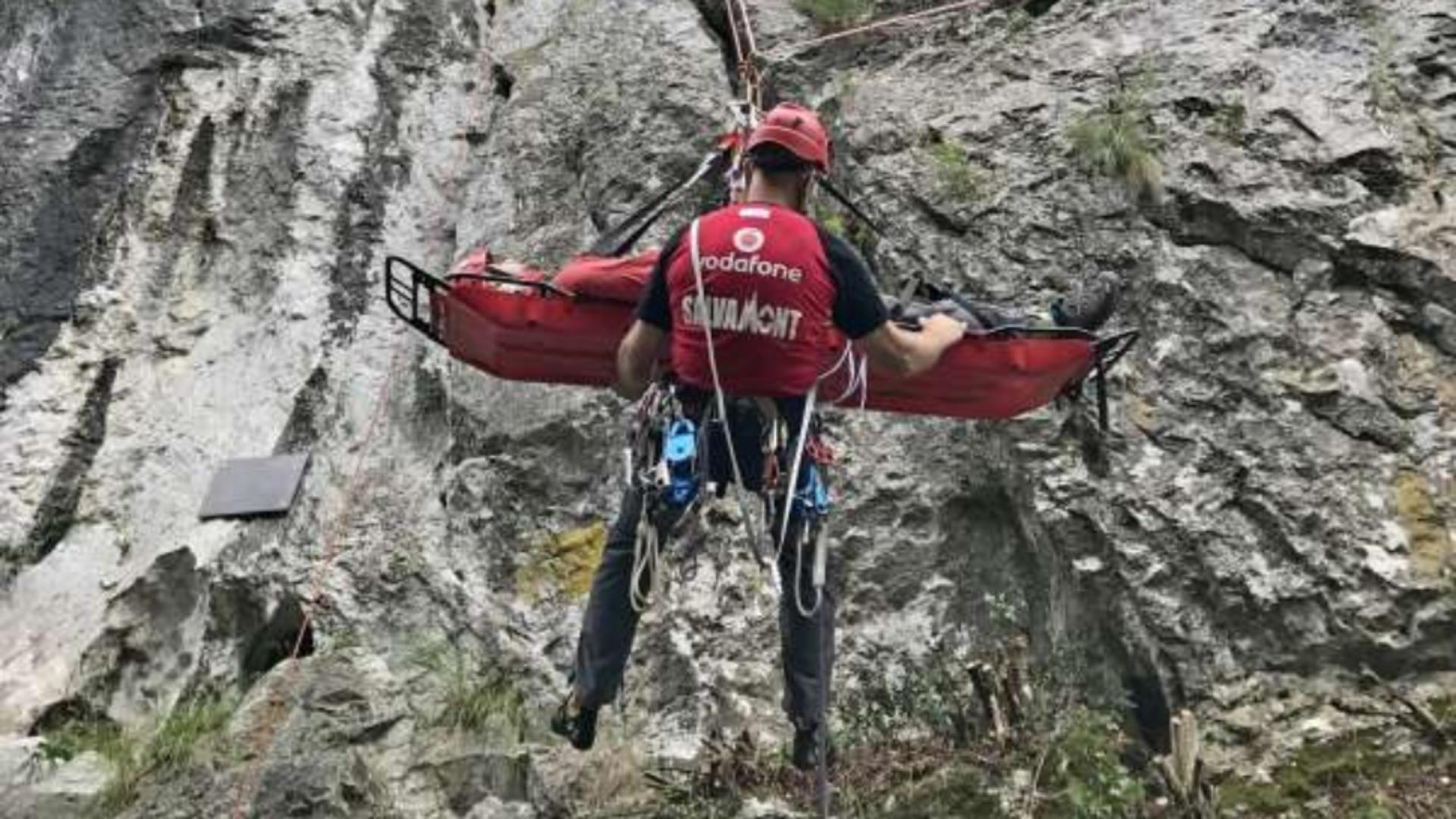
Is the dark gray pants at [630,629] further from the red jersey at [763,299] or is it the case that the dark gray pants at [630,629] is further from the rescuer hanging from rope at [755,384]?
the red jersey at [763,299]

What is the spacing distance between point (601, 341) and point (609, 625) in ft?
3.63

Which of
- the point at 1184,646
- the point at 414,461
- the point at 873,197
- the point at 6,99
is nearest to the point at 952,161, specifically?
the point at 873,197

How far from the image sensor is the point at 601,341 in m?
4.88

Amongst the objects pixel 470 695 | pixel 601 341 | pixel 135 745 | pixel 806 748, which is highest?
pixel 601 341

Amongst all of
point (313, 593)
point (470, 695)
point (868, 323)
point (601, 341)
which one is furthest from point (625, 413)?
point (868, 323)

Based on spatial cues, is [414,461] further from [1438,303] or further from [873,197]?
[1438,303]

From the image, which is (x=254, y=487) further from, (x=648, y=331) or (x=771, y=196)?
(x=771, y=196)

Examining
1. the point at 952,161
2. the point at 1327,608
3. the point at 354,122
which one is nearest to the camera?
the point at 1327,608

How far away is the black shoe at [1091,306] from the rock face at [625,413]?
121 cm

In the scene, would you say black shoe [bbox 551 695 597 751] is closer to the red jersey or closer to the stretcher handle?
the red jersey

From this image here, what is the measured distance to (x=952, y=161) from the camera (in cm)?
723

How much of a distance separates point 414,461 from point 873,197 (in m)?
2.79

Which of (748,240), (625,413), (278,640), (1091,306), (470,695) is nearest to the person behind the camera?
(748,240)

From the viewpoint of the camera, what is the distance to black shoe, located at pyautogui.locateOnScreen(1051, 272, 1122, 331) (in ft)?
16.5
